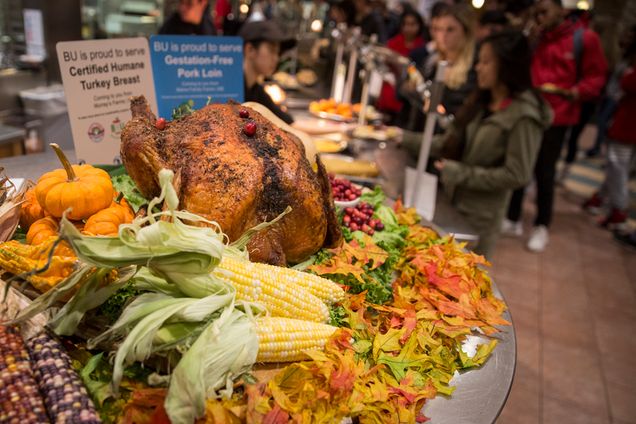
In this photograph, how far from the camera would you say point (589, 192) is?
7656 millimetres

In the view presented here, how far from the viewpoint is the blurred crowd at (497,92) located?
3453 mm

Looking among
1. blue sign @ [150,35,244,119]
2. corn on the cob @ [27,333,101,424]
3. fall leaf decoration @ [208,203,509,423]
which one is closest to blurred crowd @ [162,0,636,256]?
blue sign @ [150,35,244,119]

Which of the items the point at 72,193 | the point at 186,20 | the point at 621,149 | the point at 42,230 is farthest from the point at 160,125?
the point at 621,149

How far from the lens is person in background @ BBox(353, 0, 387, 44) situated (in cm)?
761

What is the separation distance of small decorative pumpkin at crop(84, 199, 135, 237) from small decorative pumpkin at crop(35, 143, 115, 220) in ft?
0.10

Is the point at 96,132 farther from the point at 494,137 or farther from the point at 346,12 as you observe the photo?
the point at 346,12

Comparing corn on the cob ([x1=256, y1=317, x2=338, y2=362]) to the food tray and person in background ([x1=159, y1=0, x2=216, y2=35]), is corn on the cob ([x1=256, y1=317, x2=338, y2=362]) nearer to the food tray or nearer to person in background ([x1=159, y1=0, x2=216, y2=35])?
the food tray

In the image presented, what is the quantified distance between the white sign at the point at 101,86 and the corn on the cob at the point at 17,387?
128 cm

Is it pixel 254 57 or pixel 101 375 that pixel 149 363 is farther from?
pixel 254 57

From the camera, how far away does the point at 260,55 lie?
3828 mm

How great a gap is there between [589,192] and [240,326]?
7834mm

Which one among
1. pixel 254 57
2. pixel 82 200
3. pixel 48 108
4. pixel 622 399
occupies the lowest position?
pixel 622 399

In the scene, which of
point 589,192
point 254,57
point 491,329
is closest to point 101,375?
point 491,329

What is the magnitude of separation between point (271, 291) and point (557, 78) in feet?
17.1
